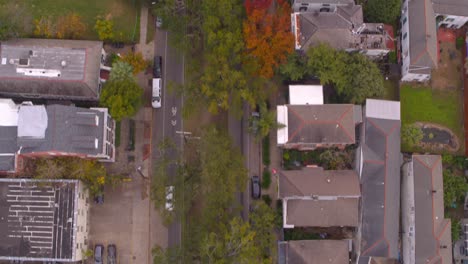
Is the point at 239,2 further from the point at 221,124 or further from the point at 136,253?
the point at 136,253

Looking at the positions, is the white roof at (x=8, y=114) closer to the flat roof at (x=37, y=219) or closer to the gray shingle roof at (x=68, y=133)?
the gray shingle roof at (x=68, y=133)

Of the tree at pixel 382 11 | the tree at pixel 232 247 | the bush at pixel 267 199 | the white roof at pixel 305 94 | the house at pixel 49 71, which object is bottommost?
the tree at pixel 232 247

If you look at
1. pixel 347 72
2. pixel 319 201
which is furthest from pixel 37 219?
pixel 347 72

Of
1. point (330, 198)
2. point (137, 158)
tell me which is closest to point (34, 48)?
point (137, 158)

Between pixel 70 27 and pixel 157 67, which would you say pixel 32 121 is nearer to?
pixel 70 27

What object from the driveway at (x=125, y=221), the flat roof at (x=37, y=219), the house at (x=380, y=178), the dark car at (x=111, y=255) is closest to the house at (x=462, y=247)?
the house at (x=380, y=178)

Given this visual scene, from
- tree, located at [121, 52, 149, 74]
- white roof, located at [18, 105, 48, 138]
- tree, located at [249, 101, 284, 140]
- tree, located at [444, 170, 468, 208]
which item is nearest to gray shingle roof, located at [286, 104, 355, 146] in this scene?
tree, located at [249, 101, 284, 140]

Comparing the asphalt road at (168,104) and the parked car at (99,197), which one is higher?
the asphalt road at (168,104)
